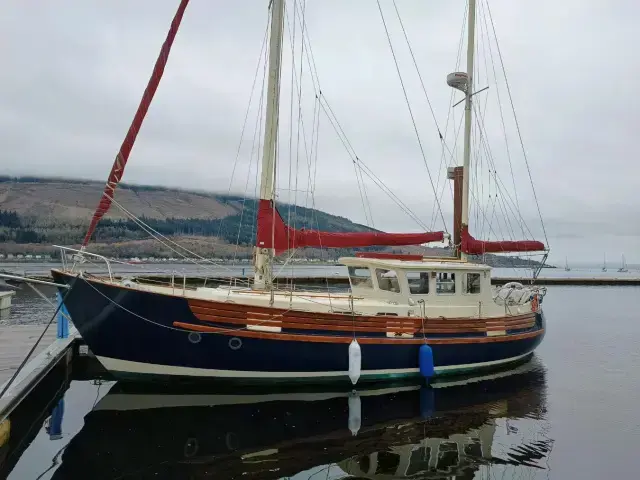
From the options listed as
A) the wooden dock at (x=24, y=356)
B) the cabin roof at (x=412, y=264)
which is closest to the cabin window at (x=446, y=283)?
the cabin roof at (x=412, y=264)

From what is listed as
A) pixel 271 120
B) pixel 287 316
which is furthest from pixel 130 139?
pixel 287 316

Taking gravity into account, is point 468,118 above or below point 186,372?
above

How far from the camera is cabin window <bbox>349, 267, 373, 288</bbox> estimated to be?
13.6m

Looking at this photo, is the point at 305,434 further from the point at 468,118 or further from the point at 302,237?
the point at 468,118

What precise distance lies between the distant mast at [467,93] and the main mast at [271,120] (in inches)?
293

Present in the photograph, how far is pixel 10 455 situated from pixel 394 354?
8319 mm

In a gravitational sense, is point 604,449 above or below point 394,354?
below

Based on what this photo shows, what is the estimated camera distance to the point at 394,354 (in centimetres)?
1191

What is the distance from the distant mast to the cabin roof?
235cm

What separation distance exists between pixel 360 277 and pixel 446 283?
2.52 m

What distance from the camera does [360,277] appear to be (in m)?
13.8

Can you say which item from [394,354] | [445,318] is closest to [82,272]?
[394,354]

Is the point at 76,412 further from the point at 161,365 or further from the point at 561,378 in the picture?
the point at 561,378

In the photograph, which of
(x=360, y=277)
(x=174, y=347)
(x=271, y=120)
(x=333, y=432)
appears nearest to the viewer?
(x=333, y=432)
